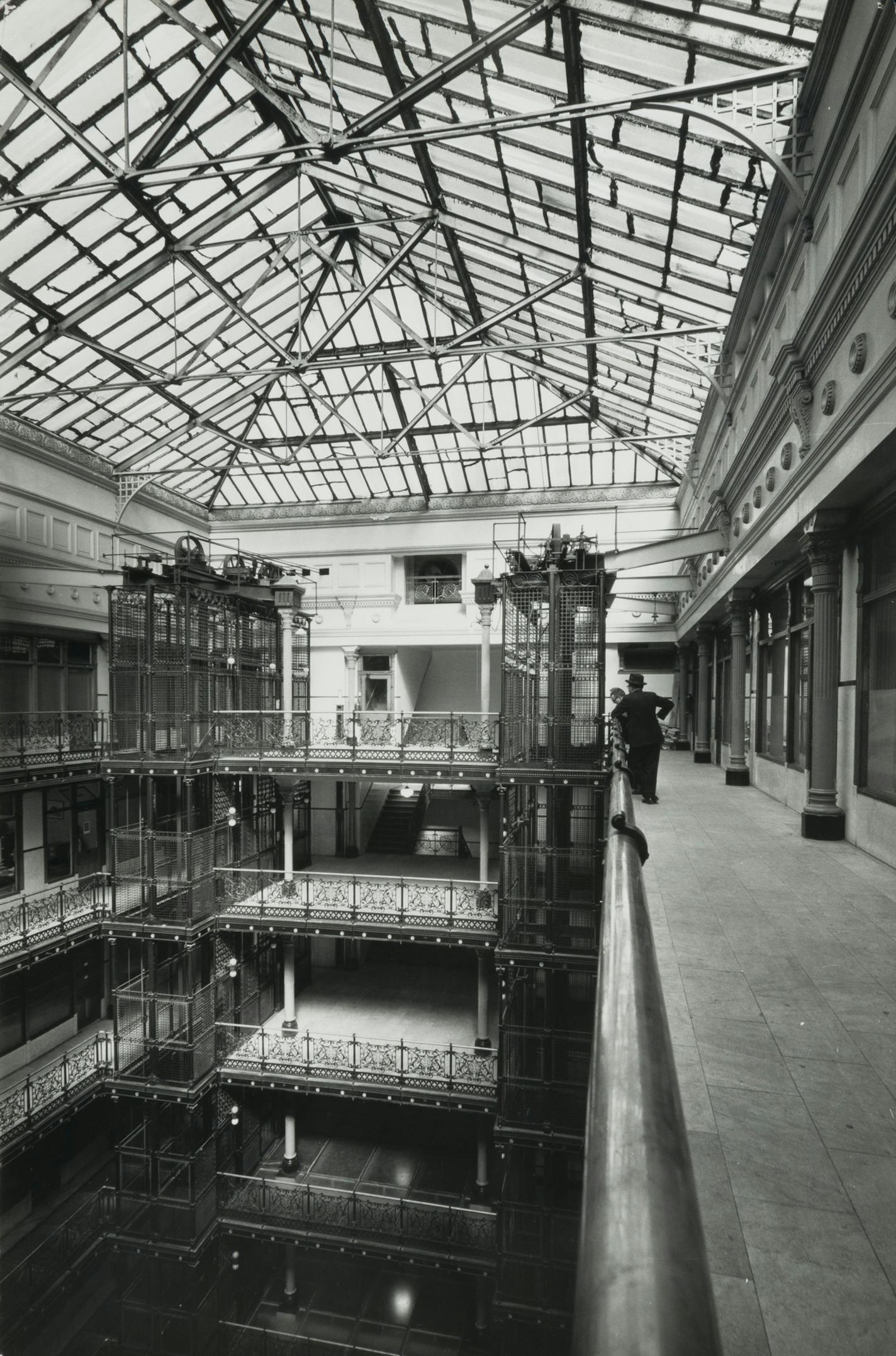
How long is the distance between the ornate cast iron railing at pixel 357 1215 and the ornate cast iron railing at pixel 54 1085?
10.1ft

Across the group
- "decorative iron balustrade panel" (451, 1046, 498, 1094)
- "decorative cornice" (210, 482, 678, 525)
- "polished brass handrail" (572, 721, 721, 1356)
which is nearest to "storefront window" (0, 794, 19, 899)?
"decorative iron balustrade panel" (451, 1046, 498, 1094)

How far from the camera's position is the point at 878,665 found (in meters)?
7.09

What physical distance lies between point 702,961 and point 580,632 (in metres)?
8.18

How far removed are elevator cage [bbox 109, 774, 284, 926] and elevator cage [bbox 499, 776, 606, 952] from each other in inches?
222

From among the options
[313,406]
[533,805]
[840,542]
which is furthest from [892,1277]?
[313,406]

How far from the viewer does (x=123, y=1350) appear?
410 inches

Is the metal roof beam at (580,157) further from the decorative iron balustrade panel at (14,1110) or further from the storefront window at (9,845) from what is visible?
the decorative iron balustrade panel at (14,1110)

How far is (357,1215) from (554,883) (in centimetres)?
668

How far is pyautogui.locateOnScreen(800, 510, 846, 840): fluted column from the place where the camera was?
7.64 meters

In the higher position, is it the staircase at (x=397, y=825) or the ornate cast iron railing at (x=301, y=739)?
the ornate cast iron railing at (x=301, y=739)

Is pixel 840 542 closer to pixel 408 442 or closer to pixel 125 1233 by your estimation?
pixel 125 1233

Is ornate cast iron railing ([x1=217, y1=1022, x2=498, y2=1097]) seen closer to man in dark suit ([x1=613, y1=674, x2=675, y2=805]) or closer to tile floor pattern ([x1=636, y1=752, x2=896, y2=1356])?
man in dark suit ([x1=613, y1=674, x2=675, y2=805])

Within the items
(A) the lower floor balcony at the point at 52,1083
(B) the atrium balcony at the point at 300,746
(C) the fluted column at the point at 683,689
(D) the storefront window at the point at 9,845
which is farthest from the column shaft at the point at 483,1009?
(D) the storefront window at the point at 9,845

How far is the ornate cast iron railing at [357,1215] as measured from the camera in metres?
12.1
